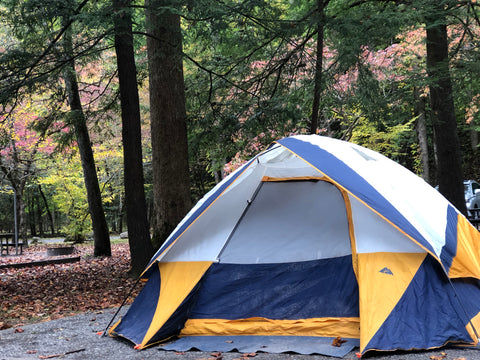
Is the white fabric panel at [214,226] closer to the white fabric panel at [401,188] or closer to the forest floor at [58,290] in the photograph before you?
the white fabric panel at [401,188]

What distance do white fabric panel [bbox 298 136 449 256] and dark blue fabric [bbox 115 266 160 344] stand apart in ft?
6.43

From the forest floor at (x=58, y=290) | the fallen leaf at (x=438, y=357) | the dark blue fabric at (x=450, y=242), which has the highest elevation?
the dark blue fabric at (x=450, y=242)

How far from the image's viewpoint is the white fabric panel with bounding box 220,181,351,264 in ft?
14.5

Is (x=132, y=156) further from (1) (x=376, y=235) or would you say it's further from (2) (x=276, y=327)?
(1) (x=376, y=235)

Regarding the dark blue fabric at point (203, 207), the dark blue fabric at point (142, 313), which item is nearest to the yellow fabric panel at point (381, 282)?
the dark blue fabric at point (203, 207)

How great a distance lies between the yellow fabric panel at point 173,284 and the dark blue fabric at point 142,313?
5cm

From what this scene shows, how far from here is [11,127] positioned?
15.6 meters

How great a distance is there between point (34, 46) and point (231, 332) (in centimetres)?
678

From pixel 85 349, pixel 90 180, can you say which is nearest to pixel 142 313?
pixel 85 349

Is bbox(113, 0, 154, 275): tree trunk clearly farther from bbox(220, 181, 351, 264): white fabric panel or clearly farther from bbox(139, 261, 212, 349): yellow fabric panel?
bbox(220, 181, 351, 264): white fabric panel

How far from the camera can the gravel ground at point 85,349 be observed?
333 centimetres

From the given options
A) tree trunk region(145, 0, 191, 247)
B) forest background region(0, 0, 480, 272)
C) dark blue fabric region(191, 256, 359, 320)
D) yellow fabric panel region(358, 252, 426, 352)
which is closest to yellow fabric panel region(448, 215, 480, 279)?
yellow fabric panel region(358, 252, 426, 352)

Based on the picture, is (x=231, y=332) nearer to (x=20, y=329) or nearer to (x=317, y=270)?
(x=317, y=270)

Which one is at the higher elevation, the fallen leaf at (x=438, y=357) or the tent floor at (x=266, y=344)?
the fallen leaf at (x=438, y=357)
